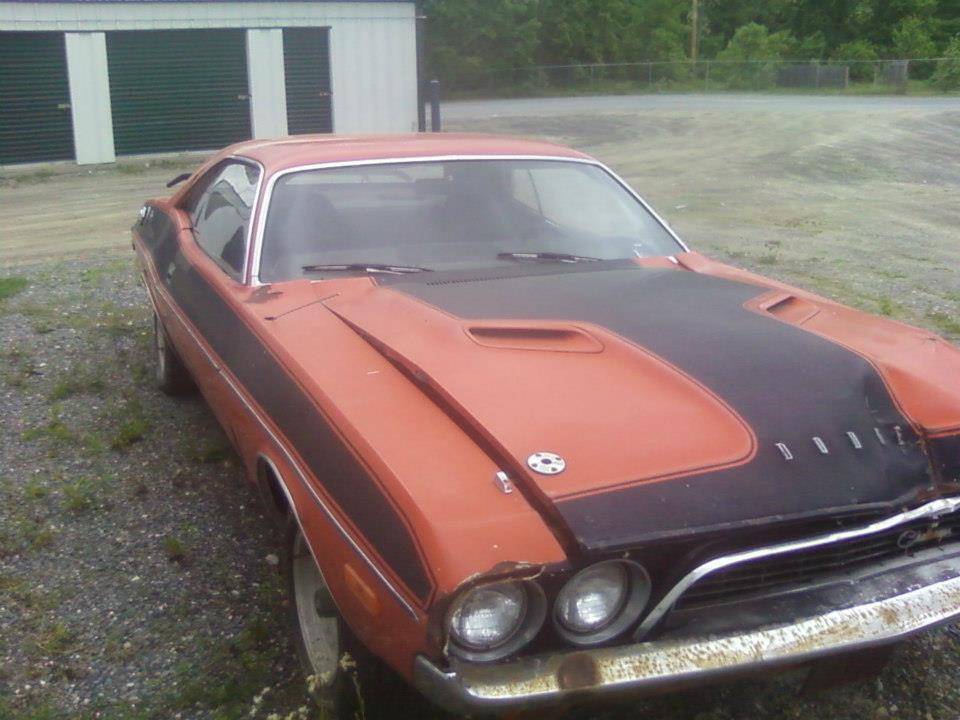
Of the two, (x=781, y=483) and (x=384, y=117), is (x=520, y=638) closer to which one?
(x=781, y=483)

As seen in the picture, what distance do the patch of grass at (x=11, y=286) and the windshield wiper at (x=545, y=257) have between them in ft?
16.0

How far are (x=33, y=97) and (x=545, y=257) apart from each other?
53.0 ft

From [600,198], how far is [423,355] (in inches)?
71.7

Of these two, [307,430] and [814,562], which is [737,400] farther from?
[307,430]

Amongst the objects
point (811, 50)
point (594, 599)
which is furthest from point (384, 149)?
point (811, 50)

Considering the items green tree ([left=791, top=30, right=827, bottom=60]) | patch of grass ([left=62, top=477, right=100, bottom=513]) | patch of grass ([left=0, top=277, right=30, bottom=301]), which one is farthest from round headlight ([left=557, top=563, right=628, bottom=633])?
green tree ([left=791, top=30, right=827, bottom=60])

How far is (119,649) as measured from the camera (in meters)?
3.22

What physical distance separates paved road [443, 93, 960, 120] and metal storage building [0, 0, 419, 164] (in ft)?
30.7

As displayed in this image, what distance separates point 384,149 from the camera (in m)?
4.30

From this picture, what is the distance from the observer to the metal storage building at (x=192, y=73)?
17.6 metres

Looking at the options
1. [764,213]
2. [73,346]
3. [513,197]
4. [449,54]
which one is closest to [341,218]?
[513,197]

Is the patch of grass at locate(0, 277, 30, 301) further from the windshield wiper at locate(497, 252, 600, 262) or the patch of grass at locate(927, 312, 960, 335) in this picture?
the patch of grass at locate(927, 312, 960, 335)

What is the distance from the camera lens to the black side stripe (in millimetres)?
2291

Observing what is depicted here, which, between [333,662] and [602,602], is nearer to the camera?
[602,602]
